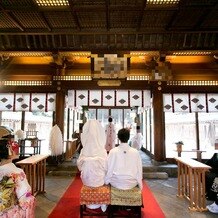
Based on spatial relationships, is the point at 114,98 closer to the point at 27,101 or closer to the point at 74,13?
the point at 27,101

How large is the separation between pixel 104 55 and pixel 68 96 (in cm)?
316

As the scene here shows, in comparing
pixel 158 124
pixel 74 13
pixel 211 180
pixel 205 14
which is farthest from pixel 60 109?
pixel 205 14

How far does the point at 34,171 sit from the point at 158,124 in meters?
6.07

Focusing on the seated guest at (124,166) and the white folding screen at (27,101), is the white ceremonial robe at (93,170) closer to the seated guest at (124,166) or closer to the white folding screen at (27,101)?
the seated guest at (124,166)

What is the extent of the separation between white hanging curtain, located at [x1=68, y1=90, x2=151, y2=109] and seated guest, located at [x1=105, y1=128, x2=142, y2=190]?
6.48 m

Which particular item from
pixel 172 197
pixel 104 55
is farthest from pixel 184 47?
pixel 172 197

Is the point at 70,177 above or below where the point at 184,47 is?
below

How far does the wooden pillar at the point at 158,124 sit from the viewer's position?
10.3 metres

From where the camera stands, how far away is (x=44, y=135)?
1224cm

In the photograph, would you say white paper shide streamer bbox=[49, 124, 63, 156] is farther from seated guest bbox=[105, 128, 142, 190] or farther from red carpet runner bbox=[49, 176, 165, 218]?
seated guest bbox=[105, 128, 142, 190]

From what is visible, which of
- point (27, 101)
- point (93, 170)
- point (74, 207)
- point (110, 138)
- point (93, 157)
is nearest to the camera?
point (93, 170)

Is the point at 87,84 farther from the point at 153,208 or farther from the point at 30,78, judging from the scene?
the point at 153,208

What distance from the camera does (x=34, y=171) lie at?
6375 millimetres

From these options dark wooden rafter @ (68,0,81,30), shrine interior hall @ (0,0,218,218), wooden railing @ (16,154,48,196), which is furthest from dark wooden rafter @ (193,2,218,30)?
wooden railing @ (16,154,48,196)
